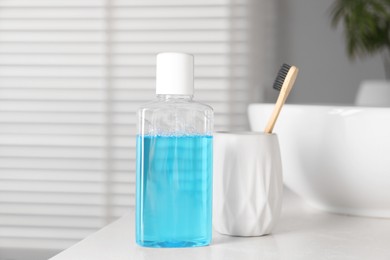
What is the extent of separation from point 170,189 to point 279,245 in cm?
11

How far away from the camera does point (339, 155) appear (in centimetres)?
77

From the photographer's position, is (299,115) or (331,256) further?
(299,115)

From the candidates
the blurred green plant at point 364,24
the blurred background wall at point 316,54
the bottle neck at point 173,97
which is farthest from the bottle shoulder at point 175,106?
the blurred background wall at point 316,54

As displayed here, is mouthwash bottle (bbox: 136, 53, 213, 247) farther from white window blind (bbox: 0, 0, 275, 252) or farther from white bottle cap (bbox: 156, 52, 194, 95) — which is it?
white window blind (bbox: 0, 0, 275, 252)

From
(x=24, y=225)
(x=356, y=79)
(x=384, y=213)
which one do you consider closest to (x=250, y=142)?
(x=384, y=213)

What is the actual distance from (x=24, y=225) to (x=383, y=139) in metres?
1.45

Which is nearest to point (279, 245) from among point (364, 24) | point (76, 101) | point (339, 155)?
point (339, 155)

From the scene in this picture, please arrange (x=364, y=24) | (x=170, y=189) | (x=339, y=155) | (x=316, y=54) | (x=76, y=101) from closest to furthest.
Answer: (x=170, y=189) < (x=339, y=155) < (x=76, y=101) < (x=364, y=24) < (x=316, y=54)

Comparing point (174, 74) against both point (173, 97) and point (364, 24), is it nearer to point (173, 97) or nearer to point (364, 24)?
point (173, 97)

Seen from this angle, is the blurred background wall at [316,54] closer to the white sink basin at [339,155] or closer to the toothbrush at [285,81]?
the white sink basin at [339,155]

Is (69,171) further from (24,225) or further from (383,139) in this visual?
(383,139)

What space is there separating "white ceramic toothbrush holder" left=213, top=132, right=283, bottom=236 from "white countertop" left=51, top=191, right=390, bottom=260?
0.01 metres

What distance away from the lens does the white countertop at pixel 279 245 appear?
1.97ft

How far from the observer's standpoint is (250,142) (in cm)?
67
